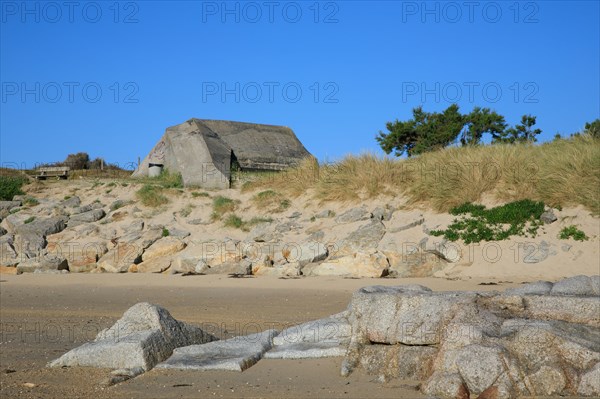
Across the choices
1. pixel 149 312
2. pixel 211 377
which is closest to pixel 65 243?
pixel 149 312

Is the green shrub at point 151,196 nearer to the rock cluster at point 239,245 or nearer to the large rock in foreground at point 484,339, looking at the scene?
the rock cluster at point 239,245

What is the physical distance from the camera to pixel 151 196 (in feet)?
67.8

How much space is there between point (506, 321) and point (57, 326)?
658 centimetres

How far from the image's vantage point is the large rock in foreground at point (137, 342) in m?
7.41

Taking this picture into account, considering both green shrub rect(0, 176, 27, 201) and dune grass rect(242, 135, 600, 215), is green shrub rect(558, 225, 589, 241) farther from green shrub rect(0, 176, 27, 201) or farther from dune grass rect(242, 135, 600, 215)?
green shrub rect(0, 176, 27, 201)

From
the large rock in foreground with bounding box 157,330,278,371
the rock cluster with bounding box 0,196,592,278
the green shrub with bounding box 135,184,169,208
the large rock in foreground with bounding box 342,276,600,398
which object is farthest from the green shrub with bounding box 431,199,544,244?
the green shrub with bounding box 135,184,169,208

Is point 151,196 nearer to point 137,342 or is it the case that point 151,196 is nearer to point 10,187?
point 10,187

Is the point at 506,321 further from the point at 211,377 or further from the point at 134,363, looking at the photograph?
the point at 134,363

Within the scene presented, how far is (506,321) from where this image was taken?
21.2 ft

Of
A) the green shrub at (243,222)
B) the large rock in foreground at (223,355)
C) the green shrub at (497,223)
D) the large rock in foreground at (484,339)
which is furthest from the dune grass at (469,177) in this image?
the large rock in foreground at (223,355)

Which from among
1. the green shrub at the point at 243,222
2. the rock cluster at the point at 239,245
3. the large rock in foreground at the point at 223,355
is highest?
the green shrub at the point at 243,222

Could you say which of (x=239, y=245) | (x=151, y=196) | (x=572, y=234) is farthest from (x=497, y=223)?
(x=151, y=196)

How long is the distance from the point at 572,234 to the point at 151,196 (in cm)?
1162

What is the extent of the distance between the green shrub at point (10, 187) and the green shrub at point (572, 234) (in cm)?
1629
